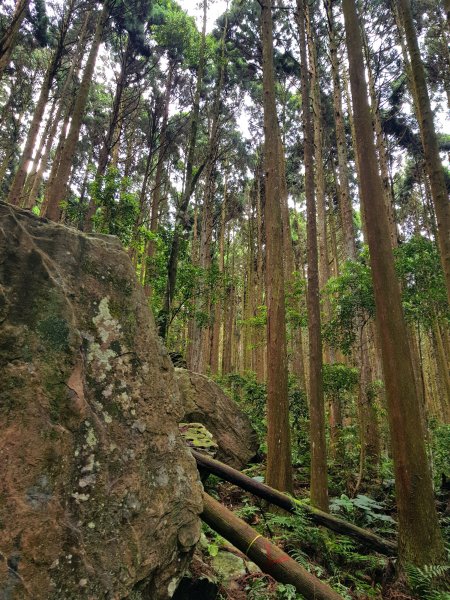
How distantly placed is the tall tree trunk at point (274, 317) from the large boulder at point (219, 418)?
148 centimetres

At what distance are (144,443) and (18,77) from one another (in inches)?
868

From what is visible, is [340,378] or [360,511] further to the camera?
[340,378]

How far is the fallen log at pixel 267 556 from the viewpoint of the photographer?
277 cm

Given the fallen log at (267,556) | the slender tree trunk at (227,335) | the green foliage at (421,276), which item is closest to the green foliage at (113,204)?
the green foliage at (421,276)

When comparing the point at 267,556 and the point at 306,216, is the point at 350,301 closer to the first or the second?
the point at 306,216

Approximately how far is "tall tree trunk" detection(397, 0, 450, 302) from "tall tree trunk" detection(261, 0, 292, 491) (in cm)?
234

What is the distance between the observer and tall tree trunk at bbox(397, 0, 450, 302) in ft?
17.9

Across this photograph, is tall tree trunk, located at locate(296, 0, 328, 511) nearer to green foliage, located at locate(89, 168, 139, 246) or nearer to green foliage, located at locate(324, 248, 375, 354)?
green foliage, located at locate(324, 248, 375, 354)

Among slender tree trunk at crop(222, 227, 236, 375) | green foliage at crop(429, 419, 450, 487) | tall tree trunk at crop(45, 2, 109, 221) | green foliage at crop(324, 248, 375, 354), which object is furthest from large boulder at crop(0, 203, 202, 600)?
slender tree trunk at crop(222, 227, 236, 375)

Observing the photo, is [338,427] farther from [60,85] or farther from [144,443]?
[60,85]

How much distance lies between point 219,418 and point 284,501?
119 inches

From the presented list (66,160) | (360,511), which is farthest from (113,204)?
(360,511)

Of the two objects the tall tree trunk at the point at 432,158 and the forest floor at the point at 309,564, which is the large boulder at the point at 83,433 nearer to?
the forest floor at the point at 309,564

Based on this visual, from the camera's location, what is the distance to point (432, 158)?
5.77 metres
